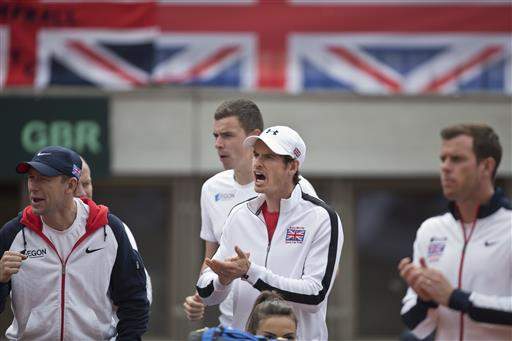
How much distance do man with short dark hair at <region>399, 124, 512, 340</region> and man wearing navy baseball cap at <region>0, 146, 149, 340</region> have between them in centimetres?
173

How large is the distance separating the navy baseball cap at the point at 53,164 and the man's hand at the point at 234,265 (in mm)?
998

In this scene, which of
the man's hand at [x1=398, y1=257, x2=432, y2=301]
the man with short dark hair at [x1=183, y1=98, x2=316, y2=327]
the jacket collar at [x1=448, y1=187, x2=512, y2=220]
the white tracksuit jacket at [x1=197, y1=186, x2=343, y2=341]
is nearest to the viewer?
the man's hand at [x1=398, y1=257, x2=432, y2=301]

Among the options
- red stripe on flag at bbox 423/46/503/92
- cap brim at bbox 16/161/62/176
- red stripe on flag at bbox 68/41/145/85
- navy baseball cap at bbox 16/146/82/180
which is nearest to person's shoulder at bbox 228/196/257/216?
navy baseball cap at bbox 16/146/82/180

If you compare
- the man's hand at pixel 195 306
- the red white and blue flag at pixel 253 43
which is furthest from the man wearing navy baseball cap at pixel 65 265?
the red white and blue flag at pixel 253 43

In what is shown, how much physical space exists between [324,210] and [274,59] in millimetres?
9326

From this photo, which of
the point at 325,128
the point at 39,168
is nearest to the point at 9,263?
the point at 39,168

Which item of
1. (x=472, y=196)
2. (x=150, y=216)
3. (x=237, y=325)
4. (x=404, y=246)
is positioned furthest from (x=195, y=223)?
(x=472, y=196)

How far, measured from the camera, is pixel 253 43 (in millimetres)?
16594

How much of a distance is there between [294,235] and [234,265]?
578 millimetres

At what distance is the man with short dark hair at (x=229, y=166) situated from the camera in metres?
8.35

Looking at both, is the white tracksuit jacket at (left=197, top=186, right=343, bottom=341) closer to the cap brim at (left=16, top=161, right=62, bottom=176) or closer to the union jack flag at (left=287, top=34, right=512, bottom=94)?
the cap brim at (left=16, top=161, right=62, bottom=176)

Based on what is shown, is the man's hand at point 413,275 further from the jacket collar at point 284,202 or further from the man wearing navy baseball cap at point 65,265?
the man wearing navy baseball cap at point 65,265

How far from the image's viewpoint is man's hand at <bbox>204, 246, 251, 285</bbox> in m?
6.93

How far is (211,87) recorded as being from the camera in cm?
1667
